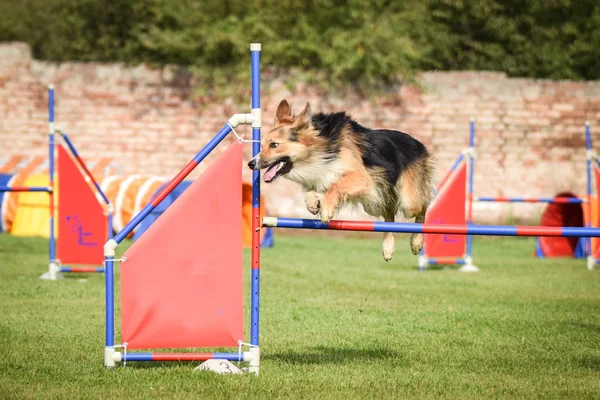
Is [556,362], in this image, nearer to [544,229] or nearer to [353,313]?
[544,229]

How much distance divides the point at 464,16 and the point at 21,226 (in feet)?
39.1

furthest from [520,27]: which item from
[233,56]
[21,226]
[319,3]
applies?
[21,226]

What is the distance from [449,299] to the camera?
8.41 m

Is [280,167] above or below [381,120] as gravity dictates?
below

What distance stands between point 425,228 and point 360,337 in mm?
1784

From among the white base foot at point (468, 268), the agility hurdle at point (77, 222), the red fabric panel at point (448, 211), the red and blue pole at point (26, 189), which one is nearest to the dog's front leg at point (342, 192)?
the red and blue pole at point (26, 189)

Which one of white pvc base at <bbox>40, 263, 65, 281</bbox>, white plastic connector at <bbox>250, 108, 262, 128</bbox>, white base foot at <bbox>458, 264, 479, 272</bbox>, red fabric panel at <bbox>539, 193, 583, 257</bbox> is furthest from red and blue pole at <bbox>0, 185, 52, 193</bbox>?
red fabric panel at <bbox>539, 193, 583, 257</bbox>

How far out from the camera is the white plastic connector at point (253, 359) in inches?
192

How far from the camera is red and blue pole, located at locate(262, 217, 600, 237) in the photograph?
4.73 metres

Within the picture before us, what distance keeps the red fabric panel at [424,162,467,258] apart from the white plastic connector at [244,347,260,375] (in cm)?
607

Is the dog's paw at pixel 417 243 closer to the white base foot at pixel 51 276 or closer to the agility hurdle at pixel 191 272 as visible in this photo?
the agility hurdle at pixel 191 272

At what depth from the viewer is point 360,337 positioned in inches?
248

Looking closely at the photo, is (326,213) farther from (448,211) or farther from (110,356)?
(448,211)

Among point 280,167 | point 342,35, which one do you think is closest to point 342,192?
point 280,167
